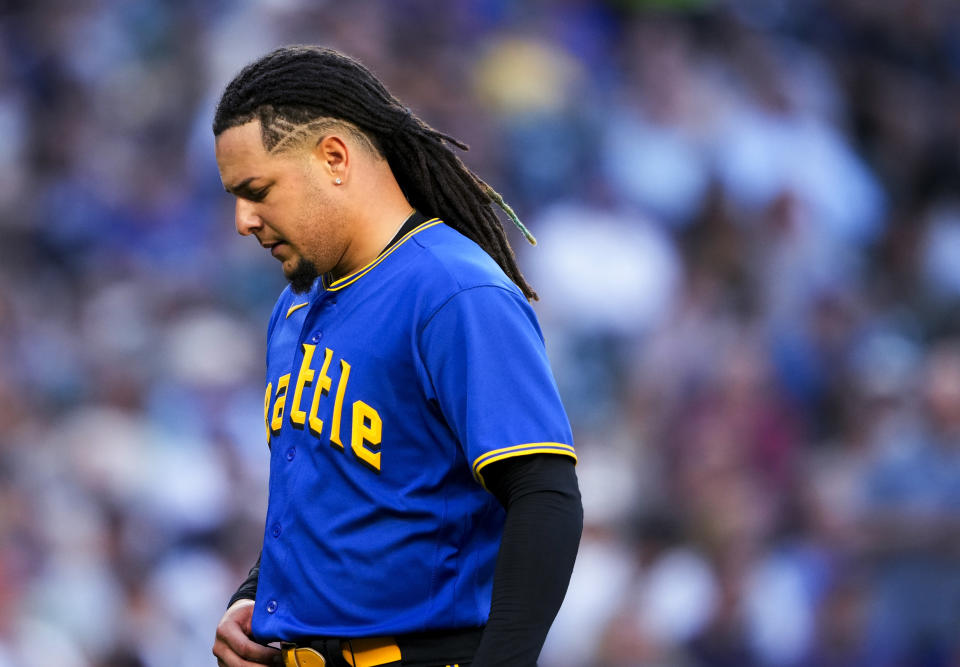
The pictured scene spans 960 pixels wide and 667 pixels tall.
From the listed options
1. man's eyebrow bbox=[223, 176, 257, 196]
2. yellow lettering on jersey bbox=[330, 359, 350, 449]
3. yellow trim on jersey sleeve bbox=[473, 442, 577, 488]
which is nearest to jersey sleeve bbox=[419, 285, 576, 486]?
yellow trim on jersey sleeve bbox=[473, 442, 577, 488]

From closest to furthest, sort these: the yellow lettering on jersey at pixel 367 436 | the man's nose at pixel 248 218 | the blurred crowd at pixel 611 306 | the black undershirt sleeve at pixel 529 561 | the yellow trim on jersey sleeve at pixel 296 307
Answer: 1. the black undershirt sleeve at pixel 529 561
2. the yellow lettering on jersey at pixel 367 436
3. the man's nose at pixel 248 218
4. the yellow trim on jersey sleeve at pixel 296 307
5. the blurred crowd at pixel 611 306

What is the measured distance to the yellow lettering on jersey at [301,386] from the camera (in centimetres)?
223

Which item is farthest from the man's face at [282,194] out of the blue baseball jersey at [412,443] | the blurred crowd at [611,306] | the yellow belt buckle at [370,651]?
the blurred crowd at [611,306]

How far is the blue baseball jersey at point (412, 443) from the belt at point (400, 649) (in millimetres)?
25

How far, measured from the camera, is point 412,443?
212cm

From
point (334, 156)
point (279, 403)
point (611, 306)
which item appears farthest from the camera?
point (611, 306)

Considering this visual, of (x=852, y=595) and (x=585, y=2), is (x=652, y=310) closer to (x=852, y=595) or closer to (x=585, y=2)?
(x=852, y=595)

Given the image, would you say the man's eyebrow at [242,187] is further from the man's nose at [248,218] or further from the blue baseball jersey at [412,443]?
the blue baseball jersey at [412,443]

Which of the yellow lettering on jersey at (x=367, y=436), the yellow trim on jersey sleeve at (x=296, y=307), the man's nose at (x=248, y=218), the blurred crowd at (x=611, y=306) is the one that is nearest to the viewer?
the yellow lettering on jersey at (x=367, y=436)

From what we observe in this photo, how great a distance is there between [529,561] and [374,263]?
0.57 m

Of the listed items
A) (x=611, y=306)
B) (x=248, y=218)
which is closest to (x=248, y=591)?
(x=248, y=218)

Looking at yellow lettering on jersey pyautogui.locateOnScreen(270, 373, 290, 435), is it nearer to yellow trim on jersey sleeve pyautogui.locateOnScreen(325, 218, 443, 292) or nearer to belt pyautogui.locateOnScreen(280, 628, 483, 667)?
yellow trim on jersey sleeve pyautogui.locateOnScreen(325, 218, 443, 292)

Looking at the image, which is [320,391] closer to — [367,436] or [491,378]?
[367,436]

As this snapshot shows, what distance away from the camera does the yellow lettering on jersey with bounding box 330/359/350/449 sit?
2148mm
